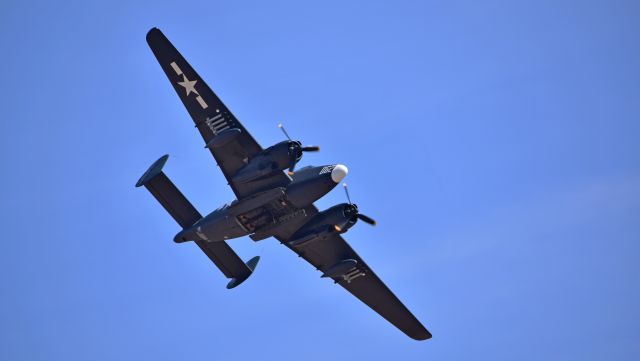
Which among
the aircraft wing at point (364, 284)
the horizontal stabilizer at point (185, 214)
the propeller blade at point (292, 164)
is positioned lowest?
the horizontal stabilizer at point (185, 214)

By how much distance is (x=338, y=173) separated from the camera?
128 feet

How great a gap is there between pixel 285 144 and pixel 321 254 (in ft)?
26.8

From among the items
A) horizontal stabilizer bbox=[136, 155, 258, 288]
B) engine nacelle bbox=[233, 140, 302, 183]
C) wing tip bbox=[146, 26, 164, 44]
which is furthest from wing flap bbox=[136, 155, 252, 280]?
wing tip bbox=[146, 26, 164, 44]

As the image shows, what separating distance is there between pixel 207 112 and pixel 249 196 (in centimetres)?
447

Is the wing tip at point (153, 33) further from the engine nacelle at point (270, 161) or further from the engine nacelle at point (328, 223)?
the engine nacelle at point (328, 223)

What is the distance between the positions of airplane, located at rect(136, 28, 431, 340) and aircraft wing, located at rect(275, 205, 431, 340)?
61mm

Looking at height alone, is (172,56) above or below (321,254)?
above

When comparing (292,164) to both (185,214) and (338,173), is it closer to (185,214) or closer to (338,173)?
(338,173)

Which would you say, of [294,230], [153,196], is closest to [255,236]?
[294,230]

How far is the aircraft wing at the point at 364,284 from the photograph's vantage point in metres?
44.4

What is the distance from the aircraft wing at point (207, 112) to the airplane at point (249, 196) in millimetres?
46

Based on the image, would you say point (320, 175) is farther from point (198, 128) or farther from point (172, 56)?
point (172, 56)

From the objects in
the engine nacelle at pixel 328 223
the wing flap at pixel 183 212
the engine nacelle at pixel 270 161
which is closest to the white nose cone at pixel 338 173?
the engine nacelle at pixel 270 161

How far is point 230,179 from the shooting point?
40.4 meters
